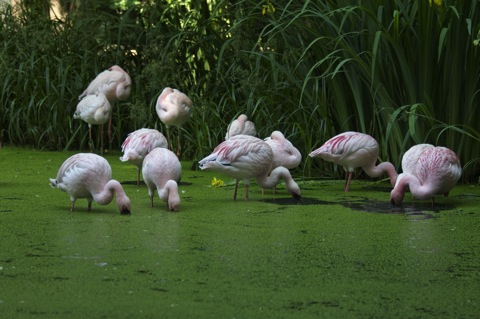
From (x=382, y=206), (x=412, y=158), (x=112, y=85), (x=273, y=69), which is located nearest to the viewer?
(x=382, y=206)

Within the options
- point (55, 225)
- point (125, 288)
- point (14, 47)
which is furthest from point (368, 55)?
point (14, 47)

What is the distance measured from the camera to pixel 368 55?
643 centimetres

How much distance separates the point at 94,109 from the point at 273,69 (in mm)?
2122

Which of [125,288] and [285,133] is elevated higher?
[285,133]

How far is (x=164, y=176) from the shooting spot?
5.19 meters

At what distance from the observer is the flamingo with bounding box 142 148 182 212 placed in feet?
16.6

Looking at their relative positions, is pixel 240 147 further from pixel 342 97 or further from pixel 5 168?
pixel 5 168

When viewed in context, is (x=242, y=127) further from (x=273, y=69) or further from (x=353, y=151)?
(x=353, y=151)

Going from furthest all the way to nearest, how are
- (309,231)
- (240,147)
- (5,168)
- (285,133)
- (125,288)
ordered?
1. (5,168)
2. (285,133)
3. (240,147)
4. (309,231)
5. (125,288)

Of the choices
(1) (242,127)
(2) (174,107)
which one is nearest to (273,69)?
(1) (242,127)

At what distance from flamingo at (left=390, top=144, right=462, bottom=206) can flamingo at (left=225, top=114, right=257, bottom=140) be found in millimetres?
1703

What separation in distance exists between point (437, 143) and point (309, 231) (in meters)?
2.04

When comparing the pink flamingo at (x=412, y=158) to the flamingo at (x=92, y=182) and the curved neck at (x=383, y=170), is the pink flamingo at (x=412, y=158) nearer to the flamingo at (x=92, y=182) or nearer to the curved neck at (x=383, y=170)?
the curved neck at (x=383, y=170)

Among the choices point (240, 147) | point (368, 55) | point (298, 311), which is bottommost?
point (298, 311)
